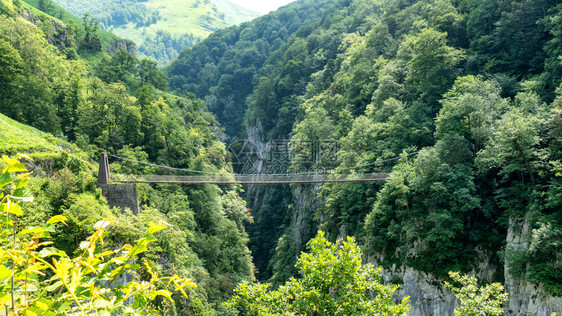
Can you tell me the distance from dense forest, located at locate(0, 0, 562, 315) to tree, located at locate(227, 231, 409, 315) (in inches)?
1.4

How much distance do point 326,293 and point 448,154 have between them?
13.3m

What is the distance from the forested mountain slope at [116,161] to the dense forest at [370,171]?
0.11 m

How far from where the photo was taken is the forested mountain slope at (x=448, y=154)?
1419 cm

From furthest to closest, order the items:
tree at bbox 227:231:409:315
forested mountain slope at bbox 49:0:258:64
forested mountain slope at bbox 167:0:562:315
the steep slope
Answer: forested mountain slope at bbox 49:0:258:64 < the steep slope < forested mountain slope at bbox 167:0:562:315 < tree at bbox 227:231:409:315

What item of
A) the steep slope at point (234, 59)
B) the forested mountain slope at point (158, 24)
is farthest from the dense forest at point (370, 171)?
the forested mountain slope at point (158, 24)

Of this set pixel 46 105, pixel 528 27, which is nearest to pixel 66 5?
pixel 46 105

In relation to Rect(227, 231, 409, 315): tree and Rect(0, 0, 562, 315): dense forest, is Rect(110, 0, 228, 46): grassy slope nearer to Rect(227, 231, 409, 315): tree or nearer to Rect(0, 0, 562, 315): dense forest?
Rect(0, 0, 562, 315): dense forest

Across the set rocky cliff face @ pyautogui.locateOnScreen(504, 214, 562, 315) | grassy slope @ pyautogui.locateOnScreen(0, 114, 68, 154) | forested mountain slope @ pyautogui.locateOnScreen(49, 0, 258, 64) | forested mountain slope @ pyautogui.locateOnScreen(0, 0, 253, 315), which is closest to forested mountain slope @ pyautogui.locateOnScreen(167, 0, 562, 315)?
rocky cliff face @ pyautogui.locateOnScreen(504, 214, 562, 315)

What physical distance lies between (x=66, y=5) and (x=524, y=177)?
223086mm

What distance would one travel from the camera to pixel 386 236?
744 inches

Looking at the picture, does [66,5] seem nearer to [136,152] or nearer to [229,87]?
[229,87]

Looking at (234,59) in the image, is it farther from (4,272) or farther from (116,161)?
(4,272)

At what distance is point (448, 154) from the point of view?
17.5 m

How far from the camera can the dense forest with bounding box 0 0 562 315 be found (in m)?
12.2
